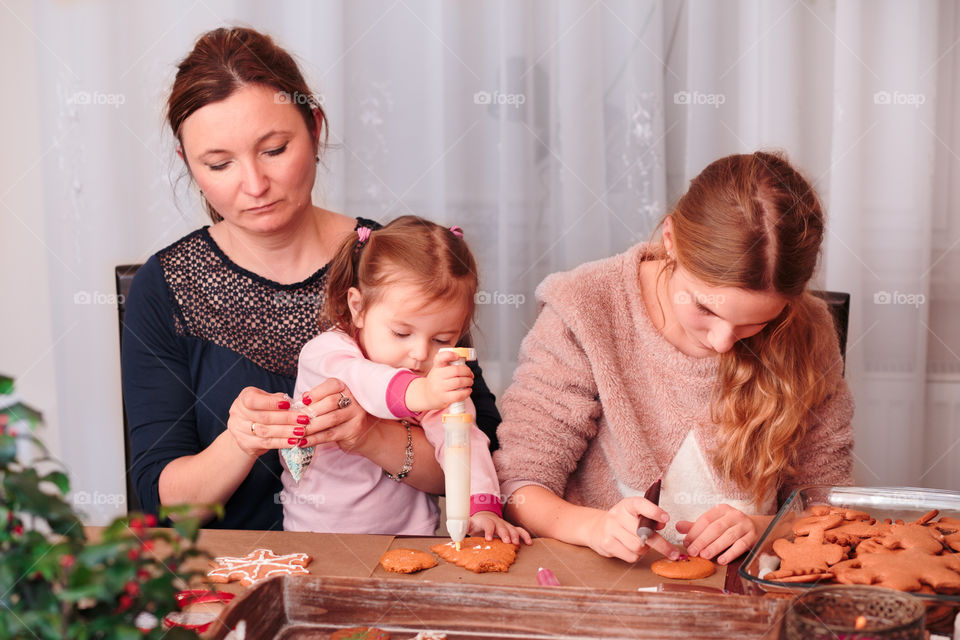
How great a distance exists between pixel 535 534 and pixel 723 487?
15.4 inches

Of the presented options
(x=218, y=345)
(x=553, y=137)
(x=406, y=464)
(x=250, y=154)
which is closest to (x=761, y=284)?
(x=406, y=464)

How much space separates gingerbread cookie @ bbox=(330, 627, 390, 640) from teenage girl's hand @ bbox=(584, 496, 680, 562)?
0.40m

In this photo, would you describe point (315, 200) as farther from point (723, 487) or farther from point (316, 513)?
point (723, 487)

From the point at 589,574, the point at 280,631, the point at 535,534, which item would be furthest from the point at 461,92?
the point at 280,631

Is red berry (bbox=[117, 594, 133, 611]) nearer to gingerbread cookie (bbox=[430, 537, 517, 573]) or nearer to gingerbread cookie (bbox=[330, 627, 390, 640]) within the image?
gingerbread cookie (bbox=[330, 627, 390, 640])

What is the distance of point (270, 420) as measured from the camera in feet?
4.61

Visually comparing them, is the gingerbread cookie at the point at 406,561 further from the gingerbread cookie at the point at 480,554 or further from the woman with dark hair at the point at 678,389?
the woman with dark hair at the point at 678,389

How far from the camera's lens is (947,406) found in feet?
8.74

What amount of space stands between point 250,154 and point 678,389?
0.90m

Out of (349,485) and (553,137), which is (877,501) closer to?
(349,485)

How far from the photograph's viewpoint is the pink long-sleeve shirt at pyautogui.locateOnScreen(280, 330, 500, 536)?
1.55 m

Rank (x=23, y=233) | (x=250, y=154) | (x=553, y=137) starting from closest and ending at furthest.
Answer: (x=250, y=154)
(x=553, y=137)
(x=23, y=233)

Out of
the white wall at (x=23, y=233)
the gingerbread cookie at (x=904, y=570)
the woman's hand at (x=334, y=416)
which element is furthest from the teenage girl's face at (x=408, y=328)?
the white wall at (x=23, y=233)

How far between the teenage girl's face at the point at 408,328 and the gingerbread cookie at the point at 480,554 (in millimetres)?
335
